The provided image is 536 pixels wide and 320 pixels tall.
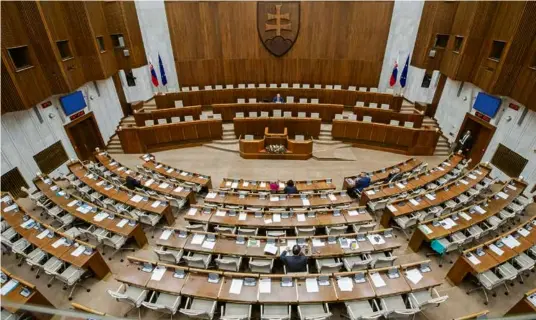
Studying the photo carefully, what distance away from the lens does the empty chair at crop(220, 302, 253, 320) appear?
16.6ft

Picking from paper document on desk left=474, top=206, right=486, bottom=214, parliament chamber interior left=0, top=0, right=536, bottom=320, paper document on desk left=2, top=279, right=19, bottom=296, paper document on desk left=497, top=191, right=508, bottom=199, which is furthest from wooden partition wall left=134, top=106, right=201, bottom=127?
paper document on desk left=497, top=191, right=508, bottom=199

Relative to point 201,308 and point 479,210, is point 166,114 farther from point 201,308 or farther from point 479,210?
point 479,210

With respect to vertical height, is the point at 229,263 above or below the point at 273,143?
below

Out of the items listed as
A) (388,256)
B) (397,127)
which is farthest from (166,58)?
(388,256)

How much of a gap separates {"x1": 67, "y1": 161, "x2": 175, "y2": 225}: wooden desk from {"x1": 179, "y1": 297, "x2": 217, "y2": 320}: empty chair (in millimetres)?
3117

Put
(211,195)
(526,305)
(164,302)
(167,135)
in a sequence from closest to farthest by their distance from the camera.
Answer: (526,305), (164,302), (211,195), (167,135)

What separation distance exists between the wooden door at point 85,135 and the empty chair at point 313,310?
11.7 meters

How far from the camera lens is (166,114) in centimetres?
1345

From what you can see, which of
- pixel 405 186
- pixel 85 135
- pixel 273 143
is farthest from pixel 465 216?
pixel 85 135

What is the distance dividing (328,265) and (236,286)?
6.97ft

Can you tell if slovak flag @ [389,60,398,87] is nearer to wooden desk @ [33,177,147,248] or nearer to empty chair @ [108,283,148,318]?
wooden desk @ [33,177,147,248]

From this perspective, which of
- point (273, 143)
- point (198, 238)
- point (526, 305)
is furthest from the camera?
point (273, 143)

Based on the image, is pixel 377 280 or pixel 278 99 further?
pixel 278 99

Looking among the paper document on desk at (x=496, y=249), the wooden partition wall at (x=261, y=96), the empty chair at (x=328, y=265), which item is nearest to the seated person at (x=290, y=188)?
the empty chair at (x=328, y=265)
